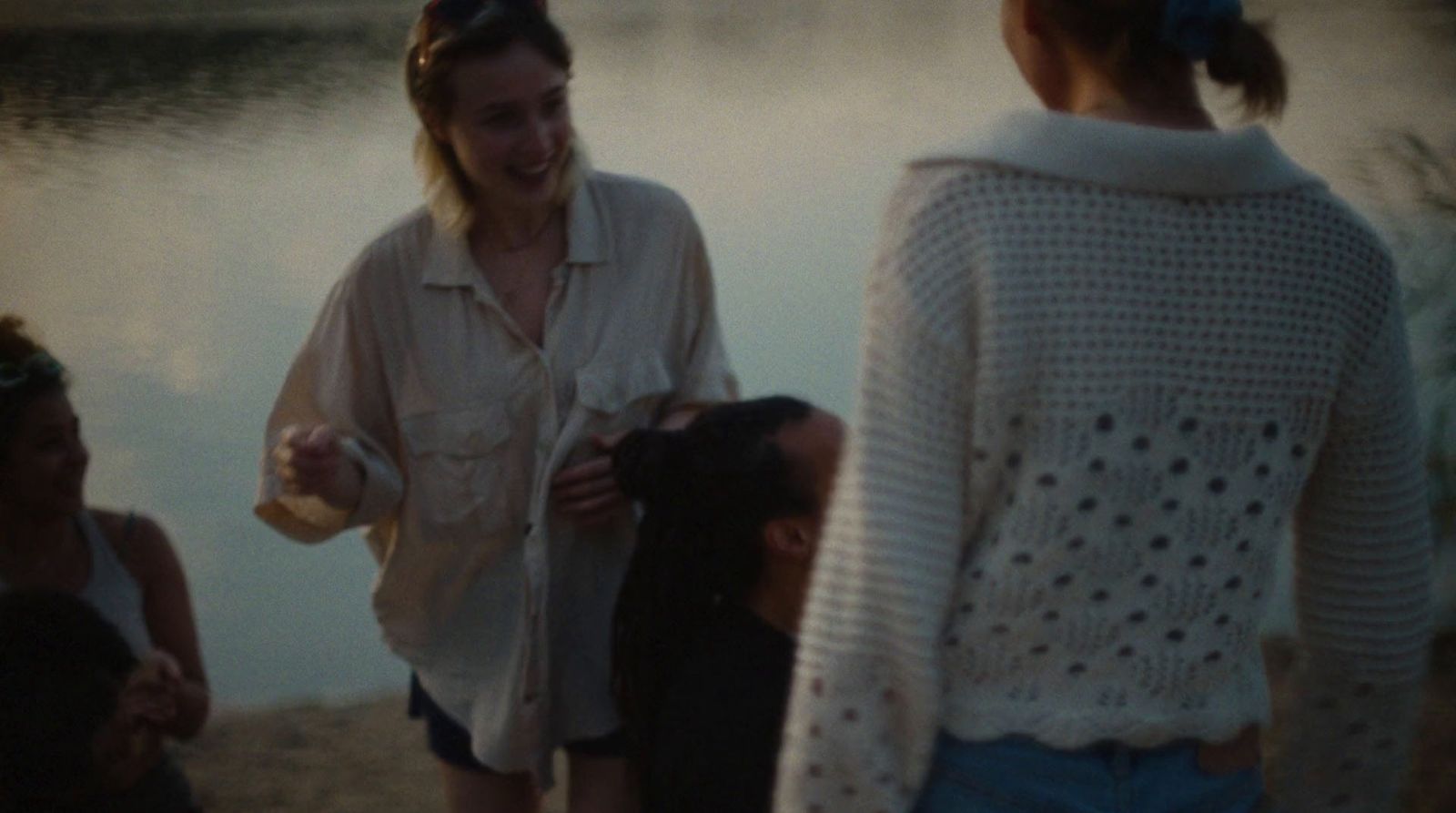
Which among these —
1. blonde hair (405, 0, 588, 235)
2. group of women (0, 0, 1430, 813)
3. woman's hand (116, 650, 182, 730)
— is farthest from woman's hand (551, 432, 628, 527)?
woman's hand (116, 650, 182, 730)

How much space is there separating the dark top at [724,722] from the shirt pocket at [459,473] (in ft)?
1.55

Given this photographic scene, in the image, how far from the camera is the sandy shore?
3820 millimetres

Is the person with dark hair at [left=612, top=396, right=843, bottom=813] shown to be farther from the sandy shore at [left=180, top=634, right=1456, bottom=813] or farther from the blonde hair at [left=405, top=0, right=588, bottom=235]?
the sandy shore at [left=180, top=634, right=1456, bottom=813]

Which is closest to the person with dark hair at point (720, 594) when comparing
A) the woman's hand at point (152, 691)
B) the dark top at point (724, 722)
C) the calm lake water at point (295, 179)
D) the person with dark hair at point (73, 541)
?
the dark top at point (724, 722)

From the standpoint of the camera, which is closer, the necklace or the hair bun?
the hair bun

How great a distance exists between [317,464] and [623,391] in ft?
1.29

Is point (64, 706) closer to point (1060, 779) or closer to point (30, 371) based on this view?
point (30, 371)

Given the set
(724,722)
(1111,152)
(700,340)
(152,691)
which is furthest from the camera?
(152,691)

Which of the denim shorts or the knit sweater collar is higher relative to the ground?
the knit sweater collar

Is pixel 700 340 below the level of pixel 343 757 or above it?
above

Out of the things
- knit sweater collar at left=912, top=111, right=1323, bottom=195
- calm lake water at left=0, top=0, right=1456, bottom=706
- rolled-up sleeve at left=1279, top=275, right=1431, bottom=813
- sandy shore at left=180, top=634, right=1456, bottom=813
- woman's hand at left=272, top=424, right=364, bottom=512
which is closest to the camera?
knit sweater collar at left=912, top=111, right=1323, bottom=195

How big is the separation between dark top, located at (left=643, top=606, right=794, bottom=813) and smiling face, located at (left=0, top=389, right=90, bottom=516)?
1.24 meters

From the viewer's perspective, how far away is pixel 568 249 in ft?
7.47

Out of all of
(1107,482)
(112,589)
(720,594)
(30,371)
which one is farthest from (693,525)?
(30,371)
